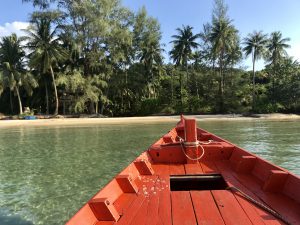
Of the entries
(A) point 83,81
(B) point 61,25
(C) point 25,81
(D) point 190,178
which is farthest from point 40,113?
(D) point 190,178

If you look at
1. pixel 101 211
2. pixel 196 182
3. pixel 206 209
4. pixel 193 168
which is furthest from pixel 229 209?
pixel 193 168

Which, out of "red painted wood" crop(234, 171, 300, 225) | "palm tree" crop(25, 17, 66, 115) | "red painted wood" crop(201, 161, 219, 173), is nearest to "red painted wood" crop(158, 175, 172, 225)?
"red painted wood" crop(201, 161, 219, 173)

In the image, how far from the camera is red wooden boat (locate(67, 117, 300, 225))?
3.07 m

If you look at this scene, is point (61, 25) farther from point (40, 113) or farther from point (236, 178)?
point (236, 178)

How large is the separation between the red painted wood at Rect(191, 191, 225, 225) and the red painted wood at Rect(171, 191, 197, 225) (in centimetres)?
5

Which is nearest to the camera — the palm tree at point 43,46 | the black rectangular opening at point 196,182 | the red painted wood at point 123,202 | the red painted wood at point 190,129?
the red painted wood at point 123,202

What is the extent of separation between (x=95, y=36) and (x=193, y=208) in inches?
1458

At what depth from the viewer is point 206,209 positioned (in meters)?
3.33

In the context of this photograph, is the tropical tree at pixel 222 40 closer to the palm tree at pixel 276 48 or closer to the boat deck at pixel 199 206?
the palm tree at pixel 276 48

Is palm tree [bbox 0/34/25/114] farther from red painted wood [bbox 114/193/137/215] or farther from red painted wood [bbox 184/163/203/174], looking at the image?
red painted wood [bbox 114/193/137/215]

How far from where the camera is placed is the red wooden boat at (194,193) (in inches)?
121

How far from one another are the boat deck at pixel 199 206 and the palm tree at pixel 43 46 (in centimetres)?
3437

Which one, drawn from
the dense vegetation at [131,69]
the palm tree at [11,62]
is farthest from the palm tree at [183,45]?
the palm tree at [11,62]

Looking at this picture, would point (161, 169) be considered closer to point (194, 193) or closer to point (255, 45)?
point (194, 193)
